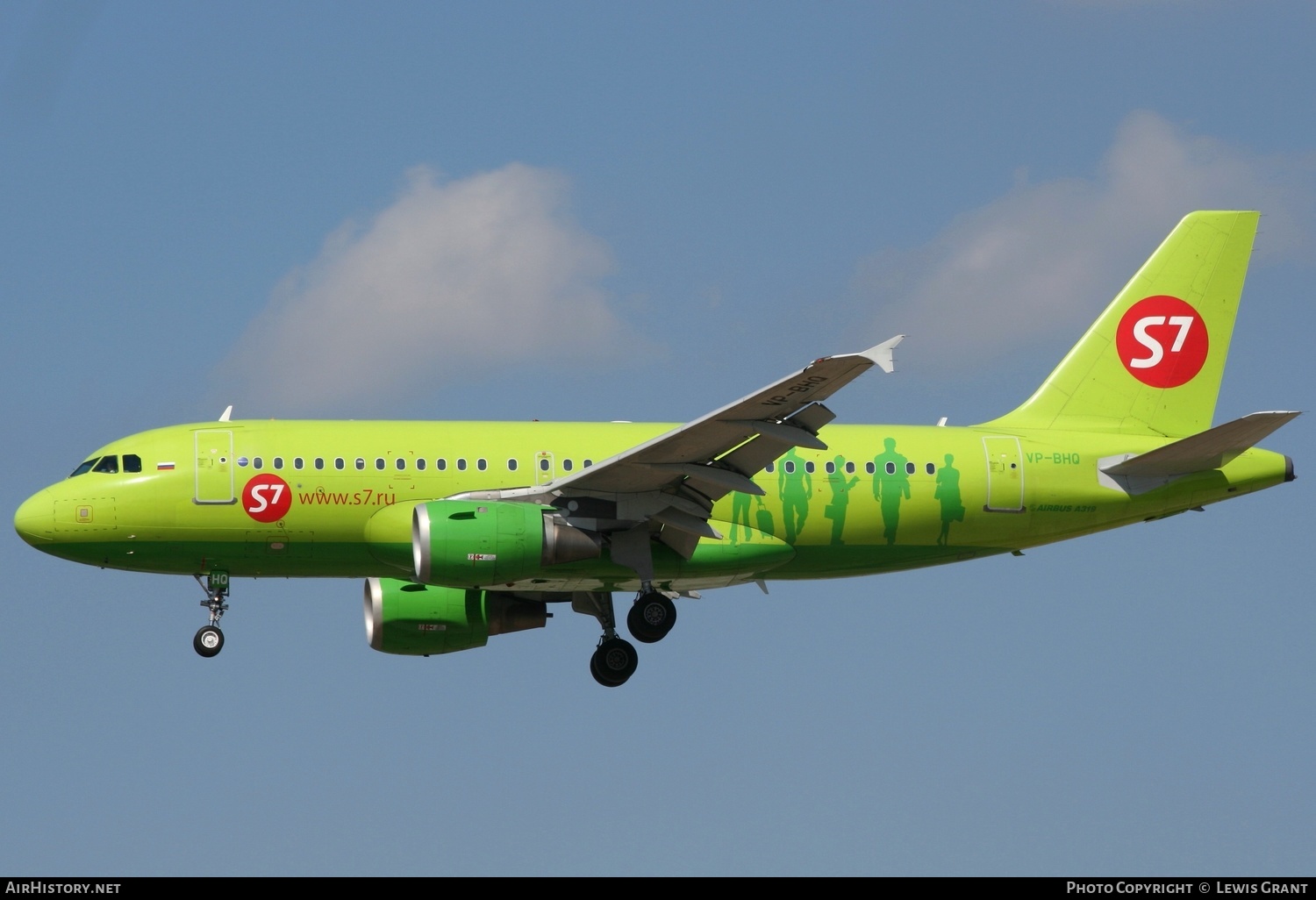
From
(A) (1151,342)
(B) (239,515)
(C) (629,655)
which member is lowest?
(C) (629,655)

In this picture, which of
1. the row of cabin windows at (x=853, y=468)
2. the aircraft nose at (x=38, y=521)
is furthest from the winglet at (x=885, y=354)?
the aircraft nose at (x=38, y=521)

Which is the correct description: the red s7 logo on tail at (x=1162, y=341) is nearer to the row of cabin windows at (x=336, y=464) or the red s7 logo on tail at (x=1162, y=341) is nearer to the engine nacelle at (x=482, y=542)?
the row of cabin windows at (x=336, y=464)

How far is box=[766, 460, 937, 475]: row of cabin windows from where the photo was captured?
44.0 metres

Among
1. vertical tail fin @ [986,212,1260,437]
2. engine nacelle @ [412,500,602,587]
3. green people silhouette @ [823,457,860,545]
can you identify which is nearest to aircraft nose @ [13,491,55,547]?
engine nacelle @ [412,500,602,587]

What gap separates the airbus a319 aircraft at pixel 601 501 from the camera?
41.4 m

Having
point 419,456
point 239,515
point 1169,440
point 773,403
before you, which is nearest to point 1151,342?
A: point 1169,440

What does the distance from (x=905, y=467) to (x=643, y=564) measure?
19.7ft

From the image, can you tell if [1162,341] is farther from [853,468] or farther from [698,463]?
[698,463]

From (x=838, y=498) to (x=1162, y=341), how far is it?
9.36 m

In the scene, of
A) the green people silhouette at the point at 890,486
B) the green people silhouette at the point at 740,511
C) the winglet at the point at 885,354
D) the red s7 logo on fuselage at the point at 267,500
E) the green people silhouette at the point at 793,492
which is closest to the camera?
the winglet at the point at 885,354

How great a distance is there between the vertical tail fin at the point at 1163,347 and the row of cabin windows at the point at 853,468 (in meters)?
2.95

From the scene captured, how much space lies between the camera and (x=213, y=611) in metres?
43.2

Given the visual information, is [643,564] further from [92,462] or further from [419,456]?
[92,462]

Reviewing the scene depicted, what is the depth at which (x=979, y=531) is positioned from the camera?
1763 inches
